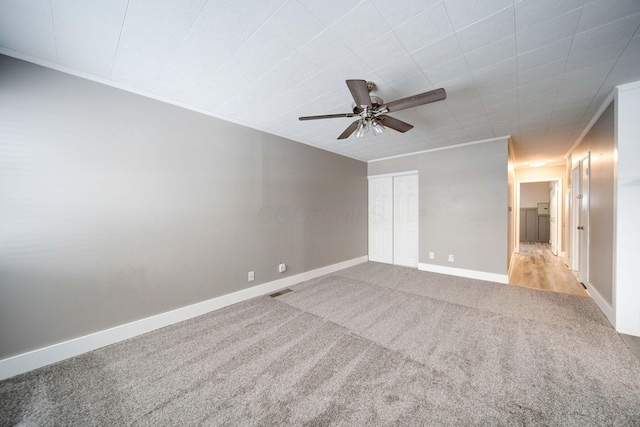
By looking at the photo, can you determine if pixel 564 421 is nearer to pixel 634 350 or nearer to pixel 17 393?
pixel 634 350

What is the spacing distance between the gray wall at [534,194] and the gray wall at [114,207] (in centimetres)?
999

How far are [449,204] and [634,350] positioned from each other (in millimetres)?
2762

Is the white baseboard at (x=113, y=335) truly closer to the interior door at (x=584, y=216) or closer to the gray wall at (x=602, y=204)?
the gray wall at (x=602, y=204)

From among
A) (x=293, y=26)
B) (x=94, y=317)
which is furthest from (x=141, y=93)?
(x=94, y=317)

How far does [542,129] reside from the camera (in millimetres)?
3371

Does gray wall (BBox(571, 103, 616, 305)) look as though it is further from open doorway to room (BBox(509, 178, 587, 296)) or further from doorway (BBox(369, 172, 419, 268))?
doorway (BBox(369, 172, 419, 268))

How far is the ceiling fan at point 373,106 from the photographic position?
1698 mm

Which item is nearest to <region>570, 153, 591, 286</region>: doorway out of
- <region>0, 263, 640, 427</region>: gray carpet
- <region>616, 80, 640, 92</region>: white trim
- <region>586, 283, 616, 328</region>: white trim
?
<region>586, 283, 616, 328</region>: white trim

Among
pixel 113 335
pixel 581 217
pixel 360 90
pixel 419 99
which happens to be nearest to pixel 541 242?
pixel 581 217

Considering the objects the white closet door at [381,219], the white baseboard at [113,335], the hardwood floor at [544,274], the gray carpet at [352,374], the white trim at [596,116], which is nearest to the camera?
the gray carpet at [352,374]

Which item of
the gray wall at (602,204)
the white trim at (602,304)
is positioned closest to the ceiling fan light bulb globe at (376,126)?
the gray wall at (602,204)

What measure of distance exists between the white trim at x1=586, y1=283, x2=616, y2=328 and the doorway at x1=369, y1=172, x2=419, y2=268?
243 centimetres

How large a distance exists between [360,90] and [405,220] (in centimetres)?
388


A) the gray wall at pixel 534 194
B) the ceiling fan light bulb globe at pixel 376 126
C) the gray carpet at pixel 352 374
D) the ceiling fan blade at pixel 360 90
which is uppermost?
the ceiling fan blade at pixel 360 90
